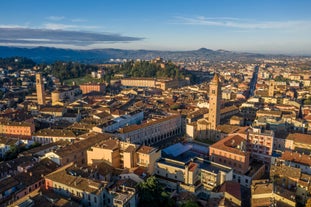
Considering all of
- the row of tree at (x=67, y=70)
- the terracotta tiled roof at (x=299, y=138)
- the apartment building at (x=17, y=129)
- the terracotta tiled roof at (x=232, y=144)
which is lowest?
the apartment building at (x=17, y=129)

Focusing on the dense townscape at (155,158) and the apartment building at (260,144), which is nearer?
the dense townscape at (155,158)

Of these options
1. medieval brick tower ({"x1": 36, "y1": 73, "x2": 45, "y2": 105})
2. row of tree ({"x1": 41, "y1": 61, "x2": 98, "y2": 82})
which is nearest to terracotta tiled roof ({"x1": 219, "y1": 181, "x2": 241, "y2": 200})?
medieval brick tower ({"x1": 36, "y1": 73, "x2": 45, "y2": 105})

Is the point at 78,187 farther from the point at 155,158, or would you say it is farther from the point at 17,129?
the point at 17,129

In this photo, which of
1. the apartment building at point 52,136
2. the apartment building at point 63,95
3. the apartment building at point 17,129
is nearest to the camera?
the apartment building at point 52,136

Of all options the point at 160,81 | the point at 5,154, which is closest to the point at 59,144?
the point at 5,154

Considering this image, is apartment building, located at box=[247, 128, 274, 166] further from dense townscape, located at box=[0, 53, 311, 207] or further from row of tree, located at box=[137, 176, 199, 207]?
row of tree, located at box=[137, 176, 199, 207]

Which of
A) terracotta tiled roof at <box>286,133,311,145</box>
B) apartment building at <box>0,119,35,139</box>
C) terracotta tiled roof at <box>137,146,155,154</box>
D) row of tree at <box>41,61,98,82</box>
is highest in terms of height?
row of tree at <box>41,61,98,82</box>

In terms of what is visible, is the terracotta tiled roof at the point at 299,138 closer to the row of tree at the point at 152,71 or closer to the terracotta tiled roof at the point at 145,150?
the terracotta tiled roof at the point at 145,150

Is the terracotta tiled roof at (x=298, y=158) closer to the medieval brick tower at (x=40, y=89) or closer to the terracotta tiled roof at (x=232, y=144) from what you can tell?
the terracotta tiled roof at (x=232, y=144)

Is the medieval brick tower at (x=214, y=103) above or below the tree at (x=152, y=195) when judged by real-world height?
above

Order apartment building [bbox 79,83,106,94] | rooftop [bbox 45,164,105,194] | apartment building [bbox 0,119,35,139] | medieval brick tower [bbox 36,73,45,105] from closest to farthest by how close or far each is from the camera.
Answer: rooftop [bbox 45,164,105,194] < apartment building [bbox 0,119,35,139] < medieval brick tower [bbox 36,73,45,105] < apartment building [bbox 79,83,106,94]

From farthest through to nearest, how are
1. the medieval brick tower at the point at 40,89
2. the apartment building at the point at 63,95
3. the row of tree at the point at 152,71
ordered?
the row of tree at the point at 152,71
the apartment building at the point at 63,95
the medieval brick tower at the point at 40,89

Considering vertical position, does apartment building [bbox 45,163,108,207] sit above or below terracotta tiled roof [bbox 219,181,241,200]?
above

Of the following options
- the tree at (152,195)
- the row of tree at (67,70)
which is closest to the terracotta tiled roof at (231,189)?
the tree at (152,195)
